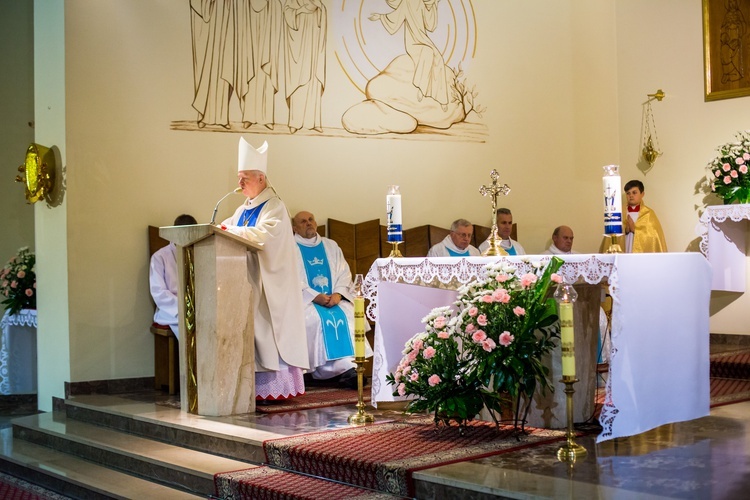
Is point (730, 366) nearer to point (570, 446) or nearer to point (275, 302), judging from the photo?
point (570, 446)

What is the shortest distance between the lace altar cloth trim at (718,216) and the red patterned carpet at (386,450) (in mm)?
3972

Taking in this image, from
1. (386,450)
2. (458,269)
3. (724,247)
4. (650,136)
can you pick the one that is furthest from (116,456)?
(650,136)

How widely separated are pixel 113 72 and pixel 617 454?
5219 millimetres

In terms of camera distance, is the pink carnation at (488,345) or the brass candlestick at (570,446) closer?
the brass candlestick at (570,446)

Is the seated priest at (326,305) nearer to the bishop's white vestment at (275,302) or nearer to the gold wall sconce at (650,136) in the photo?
the bishop's white vestment at (275,302)

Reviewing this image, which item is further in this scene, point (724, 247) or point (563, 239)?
point (563, 239)

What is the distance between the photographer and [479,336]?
4.70 metres

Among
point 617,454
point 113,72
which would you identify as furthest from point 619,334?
point 113,72

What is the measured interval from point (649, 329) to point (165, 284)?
4.24 metres

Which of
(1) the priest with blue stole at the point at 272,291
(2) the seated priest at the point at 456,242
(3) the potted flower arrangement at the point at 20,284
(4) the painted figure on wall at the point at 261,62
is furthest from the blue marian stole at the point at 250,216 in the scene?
(3) the potted flower arrangement at the point at 20,284

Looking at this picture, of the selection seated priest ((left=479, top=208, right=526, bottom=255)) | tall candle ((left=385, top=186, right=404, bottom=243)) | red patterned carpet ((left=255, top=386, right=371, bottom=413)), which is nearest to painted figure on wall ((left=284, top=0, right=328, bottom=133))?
seated priest ((left=479, top=208, right=526, bottom=255))

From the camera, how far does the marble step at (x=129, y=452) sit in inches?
201

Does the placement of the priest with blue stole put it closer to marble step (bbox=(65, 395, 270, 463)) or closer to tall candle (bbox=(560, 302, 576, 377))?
marble step (bbox=(65, 395, 270, 463))

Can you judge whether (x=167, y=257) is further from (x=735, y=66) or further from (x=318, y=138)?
(x=735, y=66)
